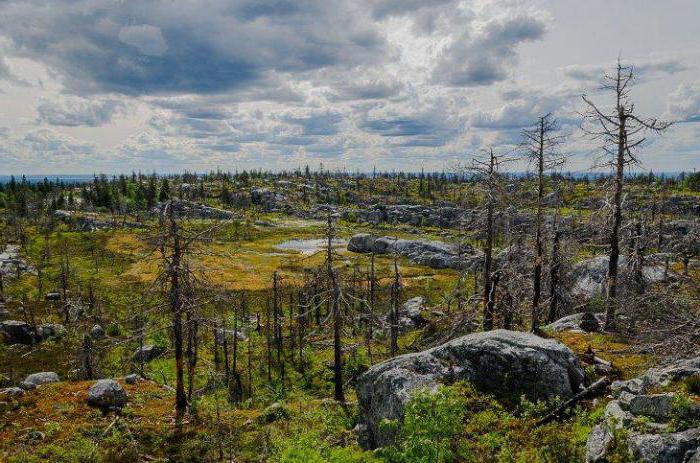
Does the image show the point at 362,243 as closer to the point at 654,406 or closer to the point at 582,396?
the point at 582,396

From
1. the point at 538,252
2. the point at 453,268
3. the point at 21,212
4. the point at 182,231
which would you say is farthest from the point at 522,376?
the point at 21,212

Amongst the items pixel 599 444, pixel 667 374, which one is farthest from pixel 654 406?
pixel 667 374

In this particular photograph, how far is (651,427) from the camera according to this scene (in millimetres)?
8961

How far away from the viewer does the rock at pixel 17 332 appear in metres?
56.8

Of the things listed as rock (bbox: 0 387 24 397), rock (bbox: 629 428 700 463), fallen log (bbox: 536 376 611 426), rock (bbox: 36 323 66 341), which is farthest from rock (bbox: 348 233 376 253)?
rock (bbox: 629 428 700 463)

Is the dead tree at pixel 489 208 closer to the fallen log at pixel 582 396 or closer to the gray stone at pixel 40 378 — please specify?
the fallen log at pixel 582 396

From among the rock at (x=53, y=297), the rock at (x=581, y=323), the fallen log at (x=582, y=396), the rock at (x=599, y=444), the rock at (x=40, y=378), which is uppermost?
the rock at (x=599, y=444)

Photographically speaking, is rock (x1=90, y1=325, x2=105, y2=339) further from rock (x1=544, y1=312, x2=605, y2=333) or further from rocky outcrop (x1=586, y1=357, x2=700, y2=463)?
rocky outcrop (x1=586, y1=357, x2=700, y2=463)

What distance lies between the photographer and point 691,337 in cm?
1012

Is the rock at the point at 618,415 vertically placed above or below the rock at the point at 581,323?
above

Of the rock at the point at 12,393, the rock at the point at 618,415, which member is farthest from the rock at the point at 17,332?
the rock at the point at 618,415

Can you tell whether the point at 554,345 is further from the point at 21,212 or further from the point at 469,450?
the point at 21,212

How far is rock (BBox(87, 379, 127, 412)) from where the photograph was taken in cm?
2075

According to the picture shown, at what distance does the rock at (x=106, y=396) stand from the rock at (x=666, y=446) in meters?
21.0
